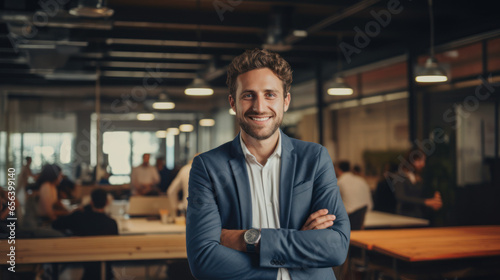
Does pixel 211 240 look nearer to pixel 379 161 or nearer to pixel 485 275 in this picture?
pixel 485 275

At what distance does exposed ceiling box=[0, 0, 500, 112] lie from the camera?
21.5ft

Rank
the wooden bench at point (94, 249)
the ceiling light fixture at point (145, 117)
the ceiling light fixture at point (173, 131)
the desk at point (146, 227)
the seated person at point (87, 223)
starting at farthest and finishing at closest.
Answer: the ceiling light fixture at point (173, 131)
the ceiling light fixture at point (145, 117)
the desk at point (146, 227)
the seated person at point (87, 223)
the wooden bench at point (94, 249)

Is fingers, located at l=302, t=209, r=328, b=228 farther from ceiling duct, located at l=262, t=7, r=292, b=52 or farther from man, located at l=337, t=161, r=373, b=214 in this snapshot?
ceiling duct, located at l=262, t=7, r=292, b=52

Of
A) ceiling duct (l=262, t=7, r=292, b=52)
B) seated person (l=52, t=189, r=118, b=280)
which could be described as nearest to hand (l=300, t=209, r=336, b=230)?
seated person (l=52, t=189, r=118, b=280)

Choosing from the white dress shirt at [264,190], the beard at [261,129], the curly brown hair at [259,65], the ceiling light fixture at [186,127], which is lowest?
the white dress shirt at [264,190]

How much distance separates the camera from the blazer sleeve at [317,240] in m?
1.71

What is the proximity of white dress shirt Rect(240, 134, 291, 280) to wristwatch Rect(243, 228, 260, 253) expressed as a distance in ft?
0.21

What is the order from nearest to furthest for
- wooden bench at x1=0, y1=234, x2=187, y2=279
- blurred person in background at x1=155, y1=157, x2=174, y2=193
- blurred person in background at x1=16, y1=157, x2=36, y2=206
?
wooden bench at x1=0, y1=234, x2=187, y2=279
blurred person in background at x1=16, y1=157, x2=36, y2=206
blurred person in background at x1=155, y1=157, x2=174, y2=193

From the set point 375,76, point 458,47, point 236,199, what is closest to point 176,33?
point 375,76

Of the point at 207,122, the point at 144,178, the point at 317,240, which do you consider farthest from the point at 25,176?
the point at 317,240

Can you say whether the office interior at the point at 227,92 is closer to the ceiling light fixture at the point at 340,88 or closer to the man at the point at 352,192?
the ceiling light fixture at the point at 340,88

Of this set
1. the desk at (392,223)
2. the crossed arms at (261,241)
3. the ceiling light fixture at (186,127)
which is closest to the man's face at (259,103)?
the crossed arms at (261,241)

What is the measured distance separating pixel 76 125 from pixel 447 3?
7.21 m

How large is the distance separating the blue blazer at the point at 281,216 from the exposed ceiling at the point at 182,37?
4147 mm
